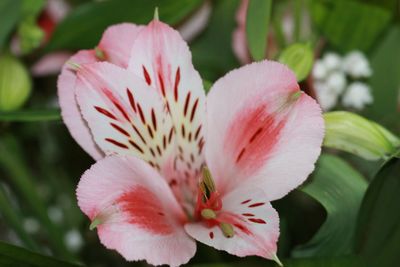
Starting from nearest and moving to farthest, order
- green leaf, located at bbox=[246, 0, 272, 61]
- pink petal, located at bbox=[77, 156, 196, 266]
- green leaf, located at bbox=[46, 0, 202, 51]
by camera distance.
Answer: pink petal, located at bbox=[77, 156, 196, 266]
green leaf, located at bbox=[246, 0, 272, 61]
green leaf, located at bbox=[46, 0, 202, 51]

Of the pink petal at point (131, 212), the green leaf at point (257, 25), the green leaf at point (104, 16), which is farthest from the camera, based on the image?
the green leaf at point (104, 16)

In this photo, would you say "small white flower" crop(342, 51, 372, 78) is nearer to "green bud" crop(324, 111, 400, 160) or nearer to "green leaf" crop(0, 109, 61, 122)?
"green bud" crop(324, 111, 400, 160)

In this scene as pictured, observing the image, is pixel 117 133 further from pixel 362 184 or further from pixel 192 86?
pixel 362 184

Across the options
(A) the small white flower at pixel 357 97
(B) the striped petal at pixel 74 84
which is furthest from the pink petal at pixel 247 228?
(A) the small white flower at pixel 357 97

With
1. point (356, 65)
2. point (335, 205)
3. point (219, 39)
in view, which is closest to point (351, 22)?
point (356, 65)

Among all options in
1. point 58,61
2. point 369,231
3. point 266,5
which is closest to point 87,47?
point 58,61

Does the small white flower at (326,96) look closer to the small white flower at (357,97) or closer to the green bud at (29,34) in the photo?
the small white flower at (357,97)

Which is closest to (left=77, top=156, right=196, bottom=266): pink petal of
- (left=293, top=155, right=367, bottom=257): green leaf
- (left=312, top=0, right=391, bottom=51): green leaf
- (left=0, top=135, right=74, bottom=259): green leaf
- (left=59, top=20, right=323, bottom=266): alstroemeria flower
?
(left=59, top=20, right=323, bottom=266): alstroemeria flower
